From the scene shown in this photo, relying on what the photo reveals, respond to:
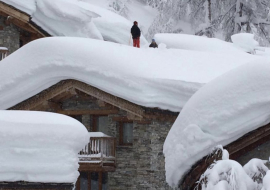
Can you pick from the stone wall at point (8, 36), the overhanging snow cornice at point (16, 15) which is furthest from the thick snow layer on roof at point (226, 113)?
the stone wall at point (8, 36)

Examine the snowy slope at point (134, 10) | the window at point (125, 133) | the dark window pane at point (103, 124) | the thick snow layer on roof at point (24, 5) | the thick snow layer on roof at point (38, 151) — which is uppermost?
the snowy slope at point (134, 10)

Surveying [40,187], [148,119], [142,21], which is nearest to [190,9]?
[142,21]

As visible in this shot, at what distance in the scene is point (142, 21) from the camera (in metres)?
42.7

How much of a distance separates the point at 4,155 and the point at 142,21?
36.2m

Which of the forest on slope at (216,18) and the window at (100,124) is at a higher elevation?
the forest on slope at (216,18)

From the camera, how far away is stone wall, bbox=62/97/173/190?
16453mm

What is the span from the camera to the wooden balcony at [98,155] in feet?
55.0

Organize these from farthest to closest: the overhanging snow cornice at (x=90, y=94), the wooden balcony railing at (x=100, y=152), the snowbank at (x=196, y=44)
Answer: the snowbank at (x=196, y=44) < the wooden balcony railing at (x=100, y=152) < the overhanging snow cornice at (x=90, y=94)

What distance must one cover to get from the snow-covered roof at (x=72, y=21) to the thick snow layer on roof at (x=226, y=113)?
14.9 m

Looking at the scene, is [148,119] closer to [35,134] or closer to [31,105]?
[31,105]

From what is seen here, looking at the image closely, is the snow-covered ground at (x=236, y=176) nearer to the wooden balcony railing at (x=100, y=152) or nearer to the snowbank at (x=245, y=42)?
the wooden balcony railing at (x=100, y=152)

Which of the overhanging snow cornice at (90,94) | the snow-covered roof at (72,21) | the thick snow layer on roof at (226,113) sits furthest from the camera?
the snow-covered roof at (72,21)

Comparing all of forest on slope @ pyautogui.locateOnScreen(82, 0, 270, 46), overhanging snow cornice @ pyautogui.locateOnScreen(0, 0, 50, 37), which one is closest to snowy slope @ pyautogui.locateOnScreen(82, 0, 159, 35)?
forest on slope @ pyautogui.locateOnScreen(82, 0, 270, 46)

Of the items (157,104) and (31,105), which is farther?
(31,105)
